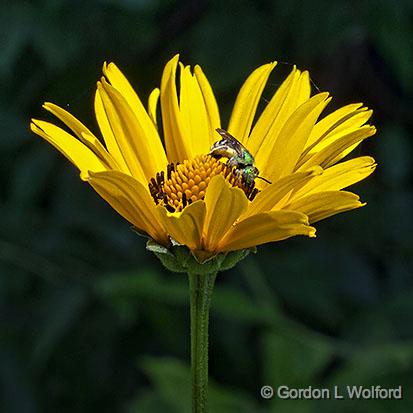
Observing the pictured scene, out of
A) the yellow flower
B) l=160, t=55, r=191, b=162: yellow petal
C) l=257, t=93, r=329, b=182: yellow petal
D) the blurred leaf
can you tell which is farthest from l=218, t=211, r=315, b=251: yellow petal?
the blurred leaf

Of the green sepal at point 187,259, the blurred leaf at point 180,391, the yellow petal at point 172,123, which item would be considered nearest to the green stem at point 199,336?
the green sepal at point 187,259

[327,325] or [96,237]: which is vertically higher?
[96,237]

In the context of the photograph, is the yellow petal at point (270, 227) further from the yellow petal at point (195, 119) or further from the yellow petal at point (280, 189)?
the yellow petal at point (195, 119)

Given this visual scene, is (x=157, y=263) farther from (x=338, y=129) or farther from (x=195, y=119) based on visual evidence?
(x=338, y=129)

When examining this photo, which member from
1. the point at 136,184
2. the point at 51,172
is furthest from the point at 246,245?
the point at 51,172

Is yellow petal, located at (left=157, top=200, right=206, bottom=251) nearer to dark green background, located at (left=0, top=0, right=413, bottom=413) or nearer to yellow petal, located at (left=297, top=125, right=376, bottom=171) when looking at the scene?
yellow petal, located at (left=297, top=125, right=376, bottom=171)

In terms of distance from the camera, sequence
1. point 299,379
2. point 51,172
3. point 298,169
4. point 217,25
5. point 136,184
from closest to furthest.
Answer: point 136,184 < point 298,169 < point 299,379 < point 217,25 < point 51,172

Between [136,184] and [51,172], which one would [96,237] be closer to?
[51,172]
